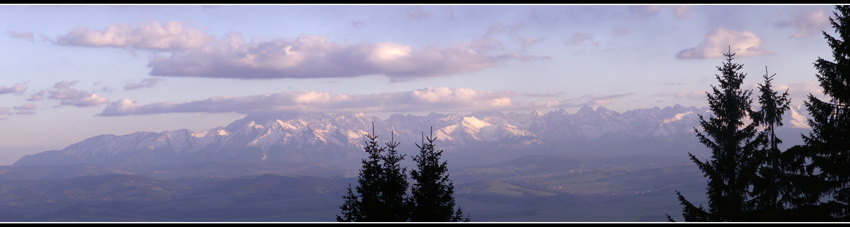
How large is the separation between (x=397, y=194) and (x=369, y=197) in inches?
57.5

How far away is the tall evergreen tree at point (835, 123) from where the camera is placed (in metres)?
20.1

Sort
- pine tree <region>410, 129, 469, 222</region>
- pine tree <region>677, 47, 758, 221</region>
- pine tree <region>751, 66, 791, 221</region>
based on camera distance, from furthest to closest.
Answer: pine tree <region>410, 129, 469, 222</region>
pine tree <region>677, 47, 758, 221</region>
pine tree <region>751, 66, 791, 221</region>

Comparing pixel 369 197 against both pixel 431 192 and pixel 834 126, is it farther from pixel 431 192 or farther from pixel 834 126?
pixel 834 126

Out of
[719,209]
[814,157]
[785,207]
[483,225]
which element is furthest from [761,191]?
[483,225]

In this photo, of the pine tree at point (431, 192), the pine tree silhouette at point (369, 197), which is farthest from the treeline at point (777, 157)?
the pine tree silhouette at point (369, 197)

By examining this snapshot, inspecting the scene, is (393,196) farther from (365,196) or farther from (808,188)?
(808,188)

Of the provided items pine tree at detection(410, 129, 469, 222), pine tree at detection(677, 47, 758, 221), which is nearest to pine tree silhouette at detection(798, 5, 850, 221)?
pine tree at detection(677, 47, 758, 221)

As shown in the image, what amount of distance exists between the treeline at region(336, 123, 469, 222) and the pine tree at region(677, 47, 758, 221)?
11650mm

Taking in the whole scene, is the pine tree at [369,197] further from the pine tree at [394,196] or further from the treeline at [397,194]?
the pine tree at [394,196]

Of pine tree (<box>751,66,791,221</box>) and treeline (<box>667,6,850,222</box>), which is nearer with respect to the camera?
treeline (<box>667,6,850,222</box>)

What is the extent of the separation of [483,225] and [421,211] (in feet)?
53.1

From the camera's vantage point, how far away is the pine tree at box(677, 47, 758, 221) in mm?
29562

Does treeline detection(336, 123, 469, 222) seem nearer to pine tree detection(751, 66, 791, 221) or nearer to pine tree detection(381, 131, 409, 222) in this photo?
pine tree detection(381, 131, 409, 222)

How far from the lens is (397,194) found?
34.3m
